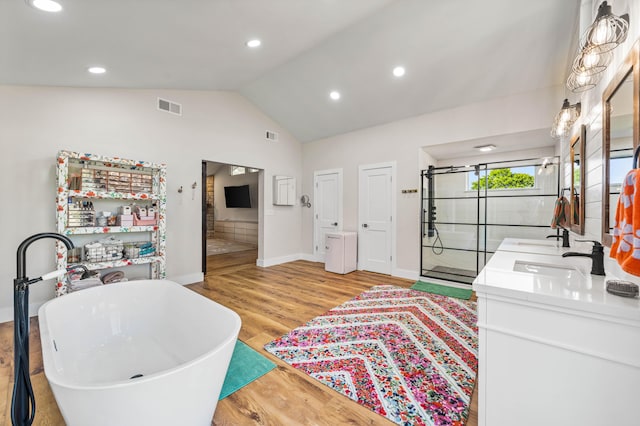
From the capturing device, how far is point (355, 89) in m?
4.11

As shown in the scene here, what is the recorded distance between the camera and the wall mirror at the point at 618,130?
1204mm

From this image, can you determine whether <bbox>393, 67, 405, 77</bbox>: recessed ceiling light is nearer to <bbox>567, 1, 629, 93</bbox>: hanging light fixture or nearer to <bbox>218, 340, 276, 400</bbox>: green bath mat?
<bbox>567, 1, 629, 93</bbox>: hanging light fixture

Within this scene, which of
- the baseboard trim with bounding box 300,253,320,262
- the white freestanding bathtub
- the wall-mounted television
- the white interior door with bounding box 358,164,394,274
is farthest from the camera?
the wall-mounted television

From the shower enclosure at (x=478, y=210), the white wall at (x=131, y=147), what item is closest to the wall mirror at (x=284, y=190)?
the white wall at (x=131, y=147)

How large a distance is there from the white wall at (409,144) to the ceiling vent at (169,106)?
273 centimetres

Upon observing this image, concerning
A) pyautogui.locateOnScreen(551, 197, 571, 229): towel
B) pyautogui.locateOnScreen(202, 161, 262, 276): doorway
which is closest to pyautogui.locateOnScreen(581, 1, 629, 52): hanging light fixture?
pyautogui.locateOnScreen(551, 197, 571, 229): towel

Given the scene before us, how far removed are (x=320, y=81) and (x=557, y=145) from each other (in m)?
3.80

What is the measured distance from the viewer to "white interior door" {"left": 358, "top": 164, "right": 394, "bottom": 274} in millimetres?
4727

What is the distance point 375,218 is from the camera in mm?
4910

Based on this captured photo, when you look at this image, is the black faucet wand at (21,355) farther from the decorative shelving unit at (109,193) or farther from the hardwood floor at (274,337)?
the decorative shelving unit at (109,193)

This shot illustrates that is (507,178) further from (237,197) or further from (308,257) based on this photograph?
(237,197)

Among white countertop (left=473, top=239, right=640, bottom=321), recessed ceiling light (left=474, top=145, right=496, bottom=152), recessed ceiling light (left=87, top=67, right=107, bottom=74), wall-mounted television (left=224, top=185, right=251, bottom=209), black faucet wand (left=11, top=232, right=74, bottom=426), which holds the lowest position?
black faucet wand (left=11, top=232, right=74, bottom=426)

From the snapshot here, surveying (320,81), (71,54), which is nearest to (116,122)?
(71,54)

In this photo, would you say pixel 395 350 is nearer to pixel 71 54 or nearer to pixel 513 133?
pixel 513 133
